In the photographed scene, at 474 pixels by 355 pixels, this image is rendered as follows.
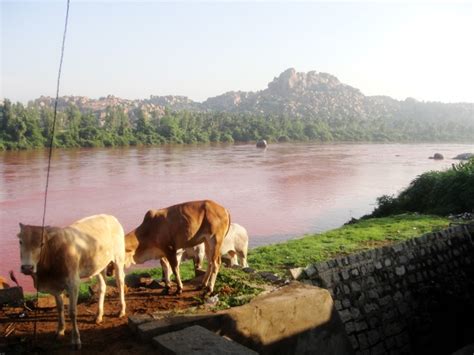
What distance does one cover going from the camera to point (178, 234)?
6.29 m

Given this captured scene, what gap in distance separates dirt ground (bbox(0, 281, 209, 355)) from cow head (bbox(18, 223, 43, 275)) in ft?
2.24

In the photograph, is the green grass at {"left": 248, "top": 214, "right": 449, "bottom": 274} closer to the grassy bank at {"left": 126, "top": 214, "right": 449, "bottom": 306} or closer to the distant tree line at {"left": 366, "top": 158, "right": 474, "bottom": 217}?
the grassy bank at {"left": 126, "top": 214, "right": 449, "bottom": 306}

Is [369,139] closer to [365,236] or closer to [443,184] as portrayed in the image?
[443,184]

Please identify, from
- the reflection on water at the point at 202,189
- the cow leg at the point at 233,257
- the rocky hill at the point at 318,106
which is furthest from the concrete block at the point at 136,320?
the rocky hill at the point at 318,106

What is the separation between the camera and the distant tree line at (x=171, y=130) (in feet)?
154

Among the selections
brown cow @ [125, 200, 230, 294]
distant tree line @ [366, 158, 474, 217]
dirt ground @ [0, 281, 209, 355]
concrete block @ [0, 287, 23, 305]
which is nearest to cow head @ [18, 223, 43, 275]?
dirt ground @ [0, 281, 209, 355]

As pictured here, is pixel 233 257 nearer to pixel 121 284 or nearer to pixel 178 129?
pixel 121 284

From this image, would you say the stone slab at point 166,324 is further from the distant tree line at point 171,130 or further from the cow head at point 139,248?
the distant tree line at point 171,130

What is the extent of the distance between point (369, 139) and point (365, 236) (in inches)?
2991

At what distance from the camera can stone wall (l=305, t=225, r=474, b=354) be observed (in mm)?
7781

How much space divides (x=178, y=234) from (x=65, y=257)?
1.93 meters

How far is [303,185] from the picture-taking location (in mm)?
27094

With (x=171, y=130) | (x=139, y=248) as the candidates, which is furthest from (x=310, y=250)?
(x=171, y=130)

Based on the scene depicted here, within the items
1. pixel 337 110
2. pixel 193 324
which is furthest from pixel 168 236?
pixel 337 110
